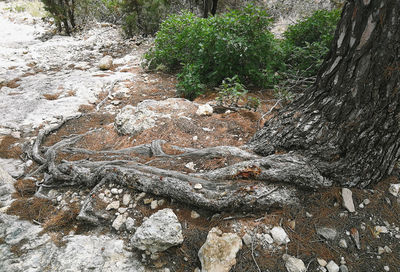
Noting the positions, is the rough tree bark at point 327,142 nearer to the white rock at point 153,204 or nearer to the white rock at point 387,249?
the white rock at point 153,204

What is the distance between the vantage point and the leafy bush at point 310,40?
4668mm

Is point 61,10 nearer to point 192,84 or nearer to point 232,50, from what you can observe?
point 192,84

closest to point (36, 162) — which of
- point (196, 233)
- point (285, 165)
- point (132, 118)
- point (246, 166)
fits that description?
point (132, 118)

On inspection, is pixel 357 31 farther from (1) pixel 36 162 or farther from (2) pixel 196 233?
(1) pixel 36 162

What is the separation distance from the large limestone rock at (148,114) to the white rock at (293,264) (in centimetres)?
265

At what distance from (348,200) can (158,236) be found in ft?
5.72

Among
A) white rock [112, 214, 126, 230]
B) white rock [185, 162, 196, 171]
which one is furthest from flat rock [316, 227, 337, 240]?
white rock [112, 214, 126, 230]

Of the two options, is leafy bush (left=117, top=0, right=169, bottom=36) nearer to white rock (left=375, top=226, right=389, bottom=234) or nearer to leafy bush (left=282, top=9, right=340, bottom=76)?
leafy bush (left=282, top=9, right=340, bottom=76)

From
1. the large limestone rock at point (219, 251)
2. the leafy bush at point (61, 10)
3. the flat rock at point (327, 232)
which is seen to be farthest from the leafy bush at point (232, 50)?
the leafy bush at point (61, 10)

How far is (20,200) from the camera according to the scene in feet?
8.43

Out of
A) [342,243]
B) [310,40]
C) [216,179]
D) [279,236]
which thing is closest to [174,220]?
[216,179]

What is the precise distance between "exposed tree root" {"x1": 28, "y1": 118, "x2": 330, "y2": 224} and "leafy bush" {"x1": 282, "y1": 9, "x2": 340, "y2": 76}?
10.4 feet

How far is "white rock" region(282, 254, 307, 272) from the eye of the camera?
66.1 inches

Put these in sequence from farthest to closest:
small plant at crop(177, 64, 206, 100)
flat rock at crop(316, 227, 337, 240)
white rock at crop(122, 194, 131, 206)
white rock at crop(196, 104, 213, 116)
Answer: small plant at crop(177, 64, 206, 100) → white rock at crop(196, 104, 213, 116) → white rock at crop(122, 194, 131, 206) → flat rock at crop(316, 227, 337, 240)
